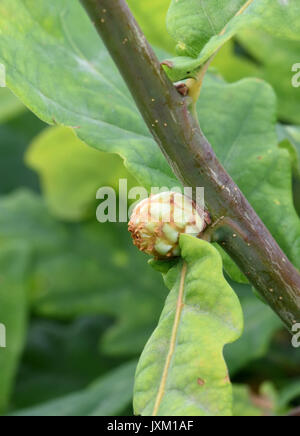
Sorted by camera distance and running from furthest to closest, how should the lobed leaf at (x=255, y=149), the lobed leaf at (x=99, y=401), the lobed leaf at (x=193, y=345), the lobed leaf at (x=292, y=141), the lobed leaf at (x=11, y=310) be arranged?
the lobed leaf at (x=11, y=310) → the lobed leaf at (x=99, y=401) → the lobed leaf at (x=292, y=141) → the lobed leaf at (x=255, y=149) → the lobed leaf at (x=193, y=345)

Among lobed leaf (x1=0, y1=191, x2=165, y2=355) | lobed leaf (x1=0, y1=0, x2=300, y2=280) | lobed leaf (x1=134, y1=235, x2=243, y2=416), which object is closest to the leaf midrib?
lobed leaf (x1=134, y1=235, x2=243, y2=416)

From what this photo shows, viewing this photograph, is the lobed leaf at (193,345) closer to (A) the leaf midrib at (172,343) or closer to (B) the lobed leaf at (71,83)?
(A) the leaf midrib at (172,343)

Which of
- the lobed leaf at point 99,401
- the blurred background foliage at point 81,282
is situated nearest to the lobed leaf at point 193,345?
the lobed leaf at point 99,401

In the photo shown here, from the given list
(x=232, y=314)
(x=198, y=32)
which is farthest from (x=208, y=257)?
(x=198, y=32)

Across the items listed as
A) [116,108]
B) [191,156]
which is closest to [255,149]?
[116,108]
